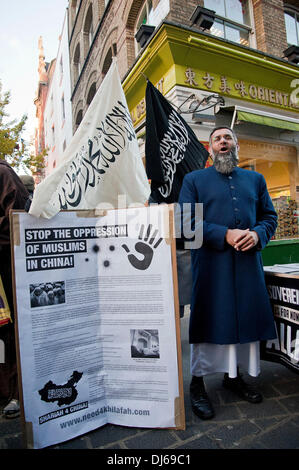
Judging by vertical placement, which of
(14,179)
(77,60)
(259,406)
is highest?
(77,60)

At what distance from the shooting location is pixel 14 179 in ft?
7.72

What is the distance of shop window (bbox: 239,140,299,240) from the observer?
743 centimetres

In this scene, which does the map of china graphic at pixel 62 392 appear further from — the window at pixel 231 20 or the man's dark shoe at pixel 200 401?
the window at pixel 231 20

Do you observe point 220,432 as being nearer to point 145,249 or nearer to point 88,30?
point 145,249

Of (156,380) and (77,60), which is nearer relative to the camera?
(156,380)

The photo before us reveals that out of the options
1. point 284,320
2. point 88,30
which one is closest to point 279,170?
point 284,320

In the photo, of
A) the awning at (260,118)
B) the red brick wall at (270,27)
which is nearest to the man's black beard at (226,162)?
the awning at (260,118)

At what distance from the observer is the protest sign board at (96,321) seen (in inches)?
68.8

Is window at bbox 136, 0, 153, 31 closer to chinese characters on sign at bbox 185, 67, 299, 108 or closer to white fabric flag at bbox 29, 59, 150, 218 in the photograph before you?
chinese characters on sign at bbox 185, 67, 299, 108

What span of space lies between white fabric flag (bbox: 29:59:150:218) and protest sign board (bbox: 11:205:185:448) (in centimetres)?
38

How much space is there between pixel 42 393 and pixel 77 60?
17.8m
